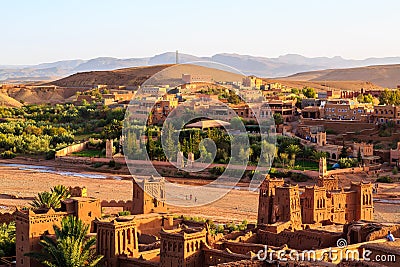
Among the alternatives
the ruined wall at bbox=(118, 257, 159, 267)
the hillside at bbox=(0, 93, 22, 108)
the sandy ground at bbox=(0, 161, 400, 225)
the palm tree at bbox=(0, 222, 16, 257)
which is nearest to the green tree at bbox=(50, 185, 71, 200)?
the palm tree at bbox=(0, 222, 16, 257)

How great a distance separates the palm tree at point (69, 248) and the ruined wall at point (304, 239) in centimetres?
371

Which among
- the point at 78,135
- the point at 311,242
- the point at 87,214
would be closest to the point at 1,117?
the point at 78,135

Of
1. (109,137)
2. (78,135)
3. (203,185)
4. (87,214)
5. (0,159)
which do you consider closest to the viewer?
(87,214)

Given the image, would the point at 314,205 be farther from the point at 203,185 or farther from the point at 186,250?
the point at 203,185

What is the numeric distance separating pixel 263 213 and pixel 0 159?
27143 mm

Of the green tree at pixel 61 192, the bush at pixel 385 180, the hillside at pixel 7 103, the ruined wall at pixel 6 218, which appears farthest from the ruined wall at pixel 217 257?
the hillside at pixel 7 103

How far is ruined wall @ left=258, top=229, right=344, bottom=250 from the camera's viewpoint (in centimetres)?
1491

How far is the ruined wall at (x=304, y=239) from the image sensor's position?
14906 mm

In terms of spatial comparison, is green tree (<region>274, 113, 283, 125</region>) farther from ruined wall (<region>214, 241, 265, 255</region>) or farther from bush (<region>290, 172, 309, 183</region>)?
ruined wall (<region>214, 241, 265, 255</region>)

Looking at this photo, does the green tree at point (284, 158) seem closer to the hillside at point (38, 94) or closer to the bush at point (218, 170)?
the bush at point (218, 170)

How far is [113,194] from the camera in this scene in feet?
97.6

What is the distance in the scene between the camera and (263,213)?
1795 centimetres

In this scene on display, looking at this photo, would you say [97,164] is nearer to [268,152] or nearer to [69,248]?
[268,152]

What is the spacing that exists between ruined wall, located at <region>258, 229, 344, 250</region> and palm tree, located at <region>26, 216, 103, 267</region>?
371 cm
